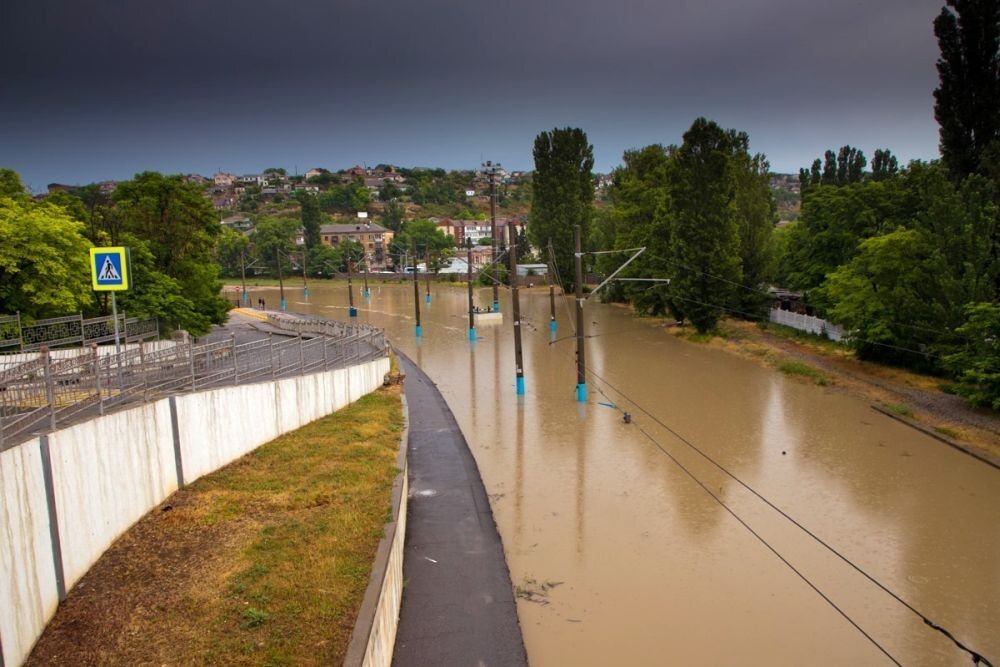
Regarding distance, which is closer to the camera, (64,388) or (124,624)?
(124,624)

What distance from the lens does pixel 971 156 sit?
102 ft

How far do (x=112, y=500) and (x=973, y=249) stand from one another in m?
27.8

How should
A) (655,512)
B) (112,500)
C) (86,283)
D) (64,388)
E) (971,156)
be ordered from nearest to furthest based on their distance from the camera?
(112,500)
(64,388)
(655,512)
(86,283)
(971,156)

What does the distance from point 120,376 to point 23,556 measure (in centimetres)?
487

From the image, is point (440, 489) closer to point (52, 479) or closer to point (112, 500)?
point (112, 500)

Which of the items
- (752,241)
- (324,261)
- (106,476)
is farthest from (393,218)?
(106,476)

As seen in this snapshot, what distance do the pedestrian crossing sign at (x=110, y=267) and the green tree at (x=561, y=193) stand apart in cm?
6163

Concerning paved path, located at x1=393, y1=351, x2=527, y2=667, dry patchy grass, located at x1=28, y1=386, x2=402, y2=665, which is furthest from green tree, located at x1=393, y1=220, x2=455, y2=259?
dry patchy grass, located at x1=28, y1=386, x2=402, y2=665

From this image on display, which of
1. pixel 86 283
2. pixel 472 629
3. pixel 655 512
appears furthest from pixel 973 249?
pixel 86 283

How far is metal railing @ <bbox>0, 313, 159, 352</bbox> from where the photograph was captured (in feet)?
70.8

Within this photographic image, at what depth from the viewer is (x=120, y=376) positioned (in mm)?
12359

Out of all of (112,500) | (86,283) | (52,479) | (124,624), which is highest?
(86,283)

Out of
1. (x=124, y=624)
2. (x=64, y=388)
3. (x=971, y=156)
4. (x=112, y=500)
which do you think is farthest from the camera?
(x=971, y=156)

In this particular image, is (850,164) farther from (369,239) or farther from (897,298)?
(369,239)
